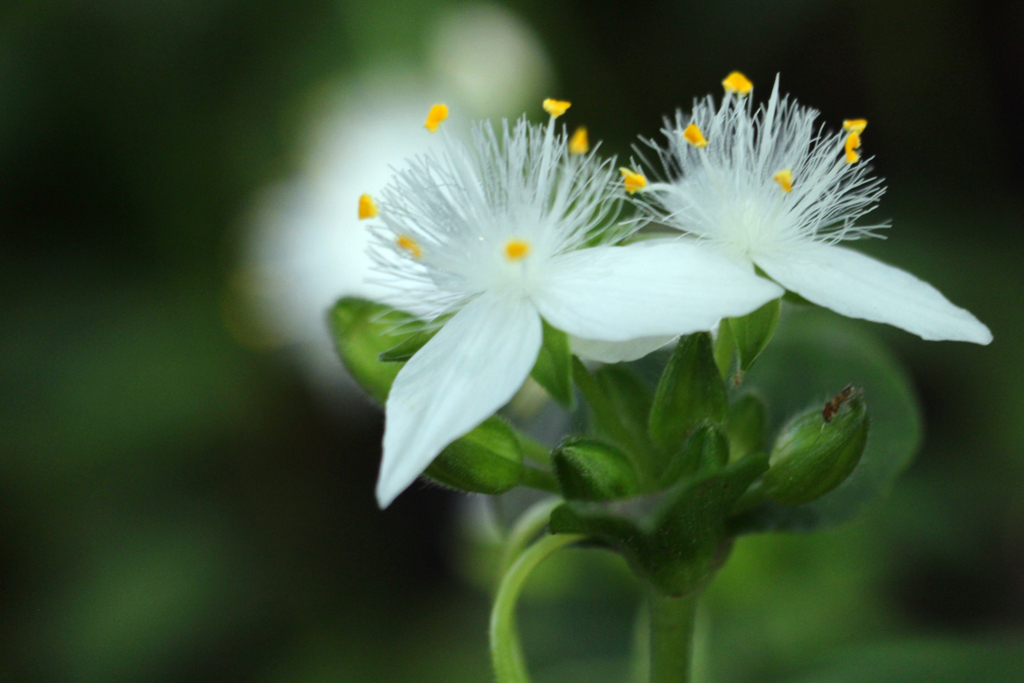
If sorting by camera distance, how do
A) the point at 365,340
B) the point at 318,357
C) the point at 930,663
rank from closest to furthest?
the point at 365,340, the point at 930,663, the point at 318,357

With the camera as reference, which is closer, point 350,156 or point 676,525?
point 676,525

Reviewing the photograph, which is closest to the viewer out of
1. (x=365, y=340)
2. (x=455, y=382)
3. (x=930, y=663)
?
(x=455, y=382)

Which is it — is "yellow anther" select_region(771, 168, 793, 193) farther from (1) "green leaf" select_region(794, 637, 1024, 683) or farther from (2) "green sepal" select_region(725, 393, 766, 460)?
(1) "green leaf" select_region(794, 637, 1024, 683)

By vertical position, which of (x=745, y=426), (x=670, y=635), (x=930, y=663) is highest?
(x=745, y=426)

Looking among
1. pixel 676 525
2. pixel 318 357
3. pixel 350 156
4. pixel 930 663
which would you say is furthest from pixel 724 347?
pixel 350 156

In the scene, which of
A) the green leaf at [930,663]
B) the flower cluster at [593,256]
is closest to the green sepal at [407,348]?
the flower cluster at [593,256]

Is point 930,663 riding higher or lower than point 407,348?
lower

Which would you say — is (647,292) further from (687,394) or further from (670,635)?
(670,635)

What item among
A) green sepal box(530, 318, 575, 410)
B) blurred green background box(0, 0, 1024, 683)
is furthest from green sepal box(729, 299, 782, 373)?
blurred green background box(0, 0, 1024, 683)
